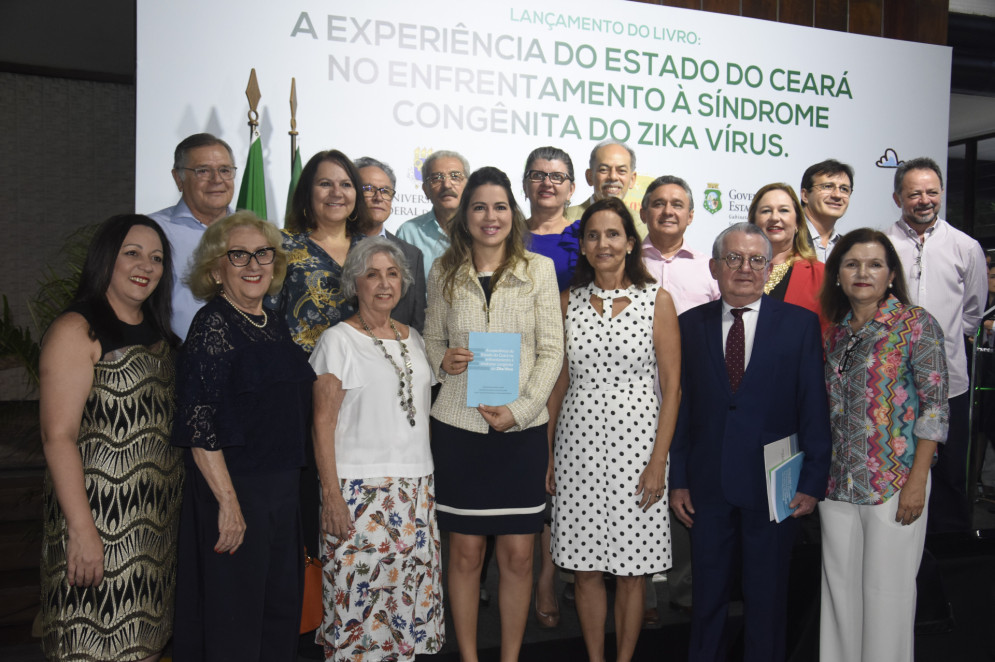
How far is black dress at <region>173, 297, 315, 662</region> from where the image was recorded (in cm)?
218

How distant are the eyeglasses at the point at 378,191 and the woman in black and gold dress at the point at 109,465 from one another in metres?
1.60

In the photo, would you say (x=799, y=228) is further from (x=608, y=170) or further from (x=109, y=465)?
(x=109, y=465)

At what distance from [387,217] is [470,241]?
1.14 m

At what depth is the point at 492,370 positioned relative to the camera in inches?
105

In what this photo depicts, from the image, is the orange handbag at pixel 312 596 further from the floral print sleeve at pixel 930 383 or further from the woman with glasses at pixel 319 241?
the floral print sleeve at pixel 930 383

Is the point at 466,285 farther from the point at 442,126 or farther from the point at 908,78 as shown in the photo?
the point at 908,78

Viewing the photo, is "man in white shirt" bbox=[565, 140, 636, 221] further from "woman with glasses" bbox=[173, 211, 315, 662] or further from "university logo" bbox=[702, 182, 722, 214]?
"woman with glasses" bbox=[173, 211, 315, 662]

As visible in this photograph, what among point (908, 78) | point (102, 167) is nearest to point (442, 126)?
point (908, 78)

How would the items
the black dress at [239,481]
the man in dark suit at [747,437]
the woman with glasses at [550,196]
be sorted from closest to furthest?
the black dress at [239,481]
the man in dark suit at [747,437]
the woman with glasses at [550,196]

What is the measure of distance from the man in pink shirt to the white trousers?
1.57 meters

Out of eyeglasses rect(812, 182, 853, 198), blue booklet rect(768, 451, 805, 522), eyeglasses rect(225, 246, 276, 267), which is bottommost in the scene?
blue booklet rect(768, 451, 805, 522)

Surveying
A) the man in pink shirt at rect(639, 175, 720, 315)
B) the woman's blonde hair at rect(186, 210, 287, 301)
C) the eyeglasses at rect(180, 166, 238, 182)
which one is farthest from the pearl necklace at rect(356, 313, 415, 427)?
the man in pink shirt at rect(639, 175, 720, 315)

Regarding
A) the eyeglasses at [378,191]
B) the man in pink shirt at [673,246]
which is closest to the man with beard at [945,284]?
the man in pink shirt at [673,246]

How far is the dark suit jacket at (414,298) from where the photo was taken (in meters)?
3.41
